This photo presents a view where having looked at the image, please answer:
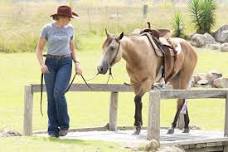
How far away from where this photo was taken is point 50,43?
9859mm

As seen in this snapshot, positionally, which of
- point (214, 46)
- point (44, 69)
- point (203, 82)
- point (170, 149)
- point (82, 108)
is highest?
point (44, 69)

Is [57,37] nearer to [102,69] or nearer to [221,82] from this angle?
[102,69]

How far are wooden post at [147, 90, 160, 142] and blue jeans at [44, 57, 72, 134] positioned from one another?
44.4 inches

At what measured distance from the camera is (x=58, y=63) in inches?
388

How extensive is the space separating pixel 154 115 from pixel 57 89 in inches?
52.9

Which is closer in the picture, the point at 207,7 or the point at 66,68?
the point at 66,68

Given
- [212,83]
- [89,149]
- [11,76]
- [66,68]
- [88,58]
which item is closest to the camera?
[89,149]

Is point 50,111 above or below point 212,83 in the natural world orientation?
above

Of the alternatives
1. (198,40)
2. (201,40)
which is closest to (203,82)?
(198,40)

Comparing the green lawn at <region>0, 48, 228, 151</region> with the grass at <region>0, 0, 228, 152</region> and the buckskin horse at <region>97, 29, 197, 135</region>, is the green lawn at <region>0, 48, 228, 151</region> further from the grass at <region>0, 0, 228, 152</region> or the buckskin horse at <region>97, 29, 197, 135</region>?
the buckskin horse at <region>97, 29, 197, 135</region>

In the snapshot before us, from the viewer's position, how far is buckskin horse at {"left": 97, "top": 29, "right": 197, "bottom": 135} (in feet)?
34.5

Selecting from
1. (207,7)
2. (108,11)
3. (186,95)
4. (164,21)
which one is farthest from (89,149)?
(108,11)

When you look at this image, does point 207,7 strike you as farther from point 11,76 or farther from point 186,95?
point 186,95

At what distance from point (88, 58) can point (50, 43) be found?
19940 mm
